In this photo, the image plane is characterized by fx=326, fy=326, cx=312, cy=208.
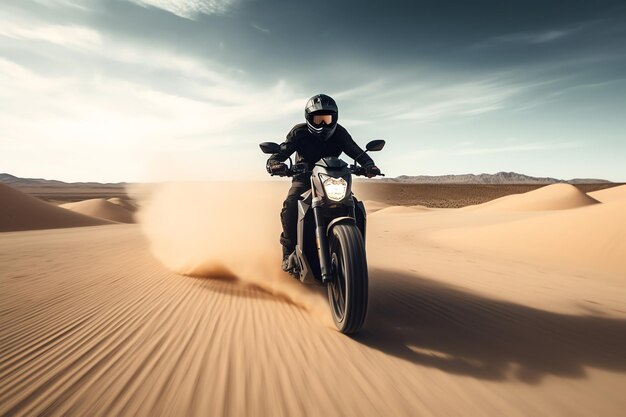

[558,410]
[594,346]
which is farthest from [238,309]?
[594,346]

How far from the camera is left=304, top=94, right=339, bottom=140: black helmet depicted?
160 inches

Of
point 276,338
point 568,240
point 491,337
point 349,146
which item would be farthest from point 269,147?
point 568,240

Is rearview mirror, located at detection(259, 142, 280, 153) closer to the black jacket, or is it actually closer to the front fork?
the black jacket

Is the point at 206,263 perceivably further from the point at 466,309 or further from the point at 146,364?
the point at 466,309

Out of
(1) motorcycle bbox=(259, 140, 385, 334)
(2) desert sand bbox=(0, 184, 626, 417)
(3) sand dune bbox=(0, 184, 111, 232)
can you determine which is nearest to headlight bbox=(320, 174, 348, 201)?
(1) motorcycle bbox=(259, 140, 385, 334)

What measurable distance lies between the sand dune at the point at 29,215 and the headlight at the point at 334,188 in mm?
23025

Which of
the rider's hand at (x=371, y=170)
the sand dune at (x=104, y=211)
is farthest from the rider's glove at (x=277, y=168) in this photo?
the sand dune at (x=104, y=211)

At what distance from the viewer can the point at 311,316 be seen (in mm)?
4082

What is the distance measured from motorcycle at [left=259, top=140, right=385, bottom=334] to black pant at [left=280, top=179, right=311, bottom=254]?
0.19 meters

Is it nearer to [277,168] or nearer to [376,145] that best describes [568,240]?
[376,145]

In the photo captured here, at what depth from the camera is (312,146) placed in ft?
14.8

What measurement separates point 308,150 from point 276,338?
2.45 metres

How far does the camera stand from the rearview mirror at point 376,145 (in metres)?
3.99

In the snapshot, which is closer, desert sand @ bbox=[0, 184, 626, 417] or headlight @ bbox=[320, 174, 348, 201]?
desert sand @ bbox=[0, 184, 626, 417]
